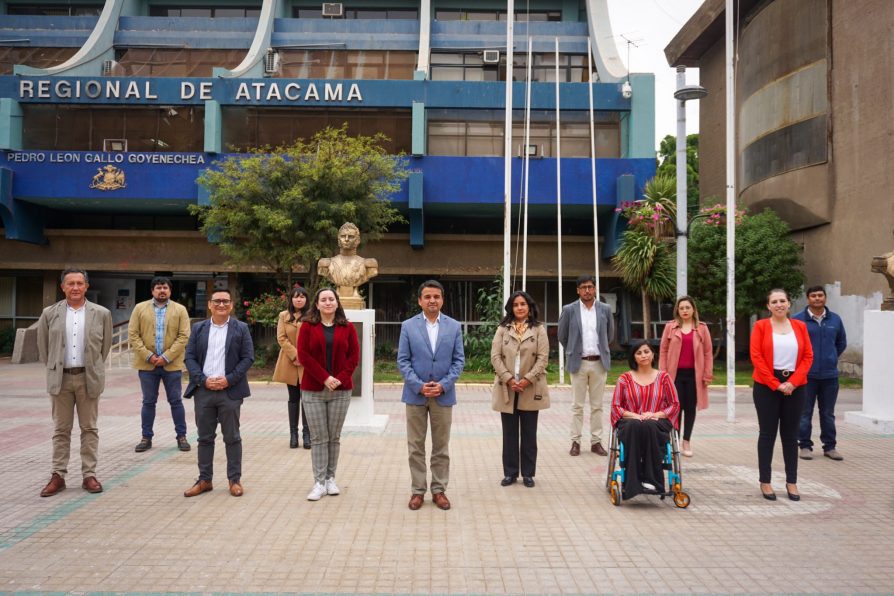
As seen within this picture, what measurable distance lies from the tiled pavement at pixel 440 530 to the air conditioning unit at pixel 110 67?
19.9m

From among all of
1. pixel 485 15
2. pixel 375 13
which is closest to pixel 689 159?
pixel 485 15

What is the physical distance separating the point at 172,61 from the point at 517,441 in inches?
915

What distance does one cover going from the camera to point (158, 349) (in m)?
7.77

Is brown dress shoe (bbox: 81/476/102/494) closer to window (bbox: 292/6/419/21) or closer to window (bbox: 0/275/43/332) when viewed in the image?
window (bbox: 0/275/43/332)

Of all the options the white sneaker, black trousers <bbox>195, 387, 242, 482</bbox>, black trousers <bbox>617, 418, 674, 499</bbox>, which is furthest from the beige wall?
black trousers <bbox>195, 387, 242, 482</bbox>

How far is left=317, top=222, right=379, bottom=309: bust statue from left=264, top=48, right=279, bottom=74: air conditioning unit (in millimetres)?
16980

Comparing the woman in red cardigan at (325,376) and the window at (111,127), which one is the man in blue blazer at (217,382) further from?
the window at (111,127)

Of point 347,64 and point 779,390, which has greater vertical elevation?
point 347,64

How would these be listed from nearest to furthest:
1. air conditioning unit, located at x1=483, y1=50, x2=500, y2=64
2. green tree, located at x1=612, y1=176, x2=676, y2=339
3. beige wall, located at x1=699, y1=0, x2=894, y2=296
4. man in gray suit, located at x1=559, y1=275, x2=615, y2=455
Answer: man in gray suit, located at x1=559, y1=275, x2=615, y2=455, beige wall, located at x1=699, y1=0, x2=894, y2=296, green tree, located at x1=612, y1=176, x2=676, y2=339, air conditioning unit, located at x1=483, y1=50, x2=500, y2=64

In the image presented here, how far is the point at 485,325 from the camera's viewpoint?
17.5 metres

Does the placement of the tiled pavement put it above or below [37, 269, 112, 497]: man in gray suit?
below

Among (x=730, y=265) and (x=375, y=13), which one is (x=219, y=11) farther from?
(x=730, y=265)

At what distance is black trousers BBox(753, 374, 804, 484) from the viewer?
5918 mm

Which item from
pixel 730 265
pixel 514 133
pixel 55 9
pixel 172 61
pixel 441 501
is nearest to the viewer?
pixel 441 501
